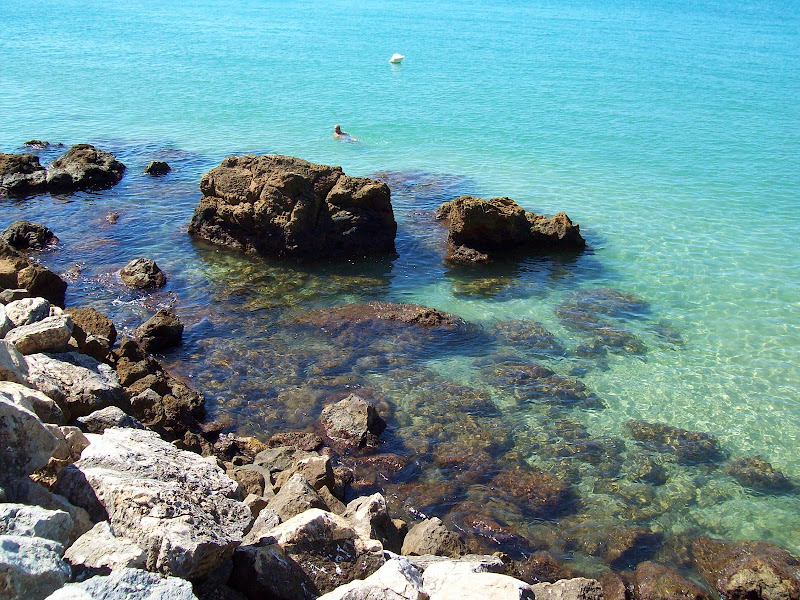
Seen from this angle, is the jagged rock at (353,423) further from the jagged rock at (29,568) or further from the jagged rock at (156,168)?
the jagged rock at (156,168)

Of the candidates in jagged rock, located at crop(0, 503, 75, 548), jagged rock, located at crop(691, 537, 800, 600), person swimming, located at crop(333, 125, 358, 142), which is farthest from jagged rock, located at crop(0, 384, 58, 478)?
person swimming, located at crop(333, 125, 358, 142)

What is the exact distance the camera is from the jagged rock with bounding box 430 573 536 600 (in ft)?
21.0

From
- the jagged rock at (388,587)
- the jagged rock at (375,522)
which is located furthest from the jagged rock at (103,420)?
the jagged rock at (388,587)

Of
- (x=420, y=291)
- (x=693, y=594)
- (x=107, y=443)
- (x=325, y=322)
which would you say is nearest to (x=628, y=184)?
(x=420, y=291)

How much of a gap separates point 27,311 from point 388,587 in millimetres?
8446

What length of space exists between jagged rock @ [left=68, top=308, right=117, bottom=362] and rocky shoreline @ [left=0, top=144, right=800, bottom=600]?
0.04 metres

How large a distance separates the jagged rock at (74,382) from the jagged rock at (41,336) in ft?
0.63

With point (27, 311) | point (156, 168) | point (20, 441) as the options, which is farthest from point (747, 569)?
point (156, 168)

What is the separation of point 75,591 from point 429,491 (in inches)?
273

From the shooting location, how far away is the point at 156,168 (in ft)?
94.4

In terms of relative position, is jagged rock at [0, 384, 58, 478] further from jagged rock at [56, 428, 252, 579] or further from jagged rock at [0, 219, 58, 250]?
jagged rock at [0, 219, 58, 250]

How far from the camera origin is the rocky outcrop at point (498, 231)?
20.4m

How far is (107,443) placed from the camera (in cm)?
757

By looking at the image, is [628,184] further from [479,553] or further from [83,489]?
[83,489]
